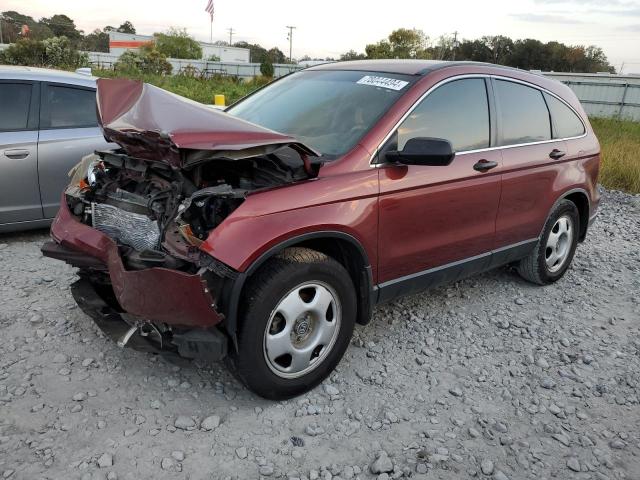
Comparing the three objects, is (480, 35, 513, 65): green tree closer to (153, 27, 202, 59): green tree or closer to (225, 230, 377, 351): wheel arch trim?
(153, 27, 202, 59): green tree

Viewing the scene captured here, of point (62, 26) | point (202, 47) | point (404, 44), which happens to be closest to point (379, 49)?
point (404, 44)

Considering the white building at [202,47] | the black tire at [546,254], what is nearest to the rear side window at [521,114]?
the black tire at [546,254]

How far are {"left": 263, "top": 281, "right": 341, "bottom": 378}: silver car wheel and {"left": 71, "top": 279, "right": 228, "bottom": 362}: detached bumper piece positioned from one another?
0.29 meters

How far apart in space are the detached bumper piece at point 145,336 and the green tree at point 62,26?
89.3 metres

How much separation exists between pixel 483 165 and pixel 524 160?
570 millimetres

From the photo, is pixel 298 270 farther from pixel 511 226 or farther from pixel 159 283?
pixel 511 226

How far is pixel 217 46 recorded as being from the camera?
81375 mm

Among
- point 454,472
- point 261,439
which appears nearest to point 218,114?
point 261,439

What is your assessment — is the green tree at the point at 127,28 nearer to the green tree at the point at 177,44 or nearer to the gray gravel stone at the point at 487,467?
the green tree at the point at 177,44

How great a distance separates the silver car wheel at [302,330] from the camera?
2879mm

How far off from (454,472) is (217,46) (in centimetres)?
8570

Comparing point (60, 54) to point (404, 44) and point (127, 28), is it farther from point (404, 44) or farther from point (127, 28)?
point (127, 28)

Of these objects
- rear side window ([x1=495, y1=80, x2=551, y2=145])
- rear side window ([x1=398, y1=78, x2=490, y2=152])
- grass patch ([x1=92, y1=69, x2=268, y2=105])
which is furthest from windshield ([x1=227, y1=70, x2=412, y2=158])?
grass patch ([x1=92, y1=69, x2=268, y2=105])

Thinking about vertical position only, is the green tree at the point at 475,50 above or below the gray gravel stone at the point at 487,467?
above
